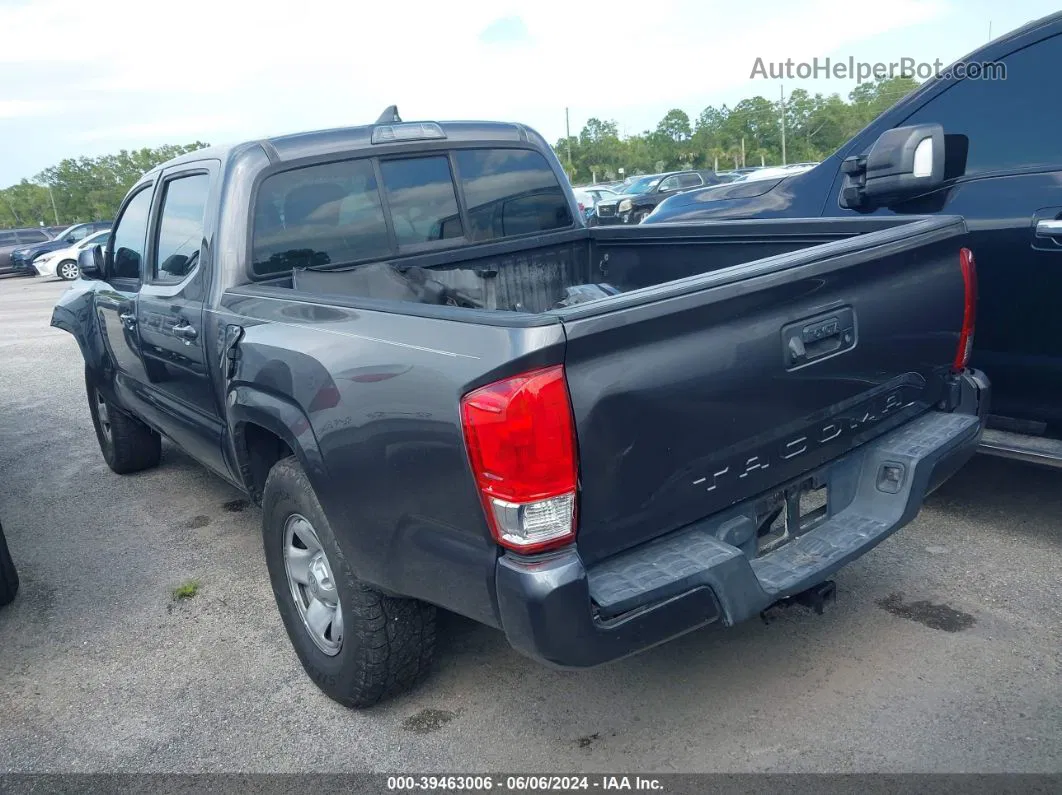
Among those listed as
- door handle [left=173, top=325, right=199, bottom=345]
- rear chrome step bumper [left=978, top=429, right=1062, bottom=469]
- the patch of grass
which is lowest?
the patch of grass

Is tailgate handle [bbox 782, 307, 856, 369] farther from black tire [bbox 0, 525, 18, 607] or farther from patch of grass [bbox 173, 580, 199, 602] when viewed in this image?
black tire [bbox 0, 525, 18, 607]

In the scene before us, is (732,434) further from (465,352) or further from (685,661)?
(685,661)

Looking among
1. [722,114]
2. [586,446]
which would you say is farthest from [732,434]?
[722,114]

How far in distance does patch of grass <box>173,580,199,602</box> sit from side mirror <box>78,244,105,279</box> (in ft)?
6.52

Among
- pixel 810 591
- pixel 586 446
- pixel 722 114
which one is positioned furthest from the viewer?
pixel 722 114

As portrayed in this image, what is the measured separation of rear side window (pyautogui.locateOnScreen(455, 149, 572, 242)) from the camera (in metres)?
4.18

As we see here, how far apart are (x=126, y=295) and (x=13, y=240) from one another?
29846 millimetres

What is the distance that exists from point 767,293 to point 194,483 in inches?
168

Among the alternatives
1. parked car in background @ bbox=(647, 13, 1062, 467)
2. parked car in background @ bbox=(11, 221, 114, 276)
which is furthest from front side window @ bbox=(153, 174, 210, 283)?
parked car in background @ bbox=(11, 221, 114, 276)

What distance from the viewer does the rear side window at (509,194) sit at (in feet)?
13.7

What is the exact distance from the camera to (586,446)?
218 cm

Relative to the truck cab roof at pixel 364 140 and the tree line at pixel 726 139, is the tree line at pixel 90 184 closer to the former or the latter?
the tree line at pixel 726 139

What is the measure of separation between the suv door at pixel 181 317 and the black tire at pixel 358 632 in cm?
86

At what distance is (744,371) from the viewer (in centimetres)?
245
